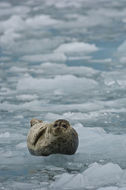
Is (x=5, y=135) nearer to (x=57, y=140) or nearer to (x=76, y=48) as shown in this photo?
(x=57, y=140)

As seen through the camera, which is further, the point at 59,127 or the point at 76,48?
the point at 76,48

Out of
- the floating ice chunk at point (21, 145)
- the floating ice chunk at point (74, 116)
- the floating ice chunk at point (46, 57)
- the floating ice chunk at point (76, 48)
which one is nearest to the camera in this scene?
the floating ice chunk at point (21, 145)

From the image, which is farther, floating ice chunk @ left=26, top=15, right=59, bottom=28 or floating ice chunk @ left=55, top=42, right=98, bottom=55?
floating ice chunk @ left=26, top=15, right=59, bottom=28

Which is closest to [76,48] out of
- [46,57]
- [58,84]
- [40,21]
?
[46,57]

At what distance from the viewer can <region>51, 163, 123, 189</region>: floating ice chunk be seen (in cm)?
406

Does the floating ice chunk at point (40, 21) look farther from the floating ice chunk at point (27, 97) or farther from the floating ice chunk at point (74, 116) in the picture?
the floating ice chunk at point (74, 116)

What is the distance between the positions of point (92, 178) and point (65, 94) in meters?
8.37

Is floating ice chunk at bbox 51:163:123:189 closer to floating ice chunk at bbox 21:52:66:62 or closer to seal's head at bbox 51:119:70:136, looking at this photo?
seal's head at bbox 51:119:70:136

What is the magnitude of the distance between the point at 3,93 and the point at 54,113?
3.23 metres

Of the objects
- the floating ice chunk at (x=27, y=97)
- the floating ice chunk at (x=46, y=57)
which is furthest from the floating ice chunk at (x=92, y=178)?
the floating ice chunk at (x=46, y=57)

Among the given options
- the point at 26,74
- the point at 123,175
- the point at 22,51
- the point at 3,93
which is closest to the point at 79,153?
the point at 123,175

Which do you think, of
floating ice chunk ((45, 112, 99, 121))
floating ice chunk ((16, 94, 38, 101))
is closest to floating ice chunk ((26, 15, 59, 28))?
floating ice chunk ((16, 94, 38, 101))

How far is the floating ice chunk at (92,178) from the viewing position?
406cm

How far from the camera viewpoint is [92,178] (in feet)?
14.0
